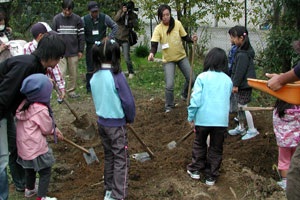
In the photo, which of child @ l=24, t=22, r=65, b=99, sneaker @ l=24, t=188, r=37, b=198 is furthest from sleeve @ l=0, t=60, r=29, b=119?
child @ l=24, t=22, r=65, b=99

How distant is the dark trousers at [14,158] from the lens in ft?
11.8

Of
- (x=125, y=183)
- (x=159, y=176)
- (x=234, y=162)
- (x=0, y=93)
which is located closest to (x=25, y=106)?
(x=0, y=93)

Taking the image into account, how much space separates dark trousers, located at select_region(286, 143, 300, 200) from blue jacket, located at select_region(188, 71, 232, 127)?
110 cm

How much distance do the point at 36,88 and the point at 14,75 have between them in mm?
216

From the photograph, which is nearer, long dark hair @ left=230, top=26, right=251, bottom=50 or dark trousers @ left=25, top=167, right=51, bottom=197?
dark trousers @ left=25, top=167, right=51, bottom=197

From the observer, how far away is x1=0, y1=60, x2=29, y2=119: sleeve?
10.4ft

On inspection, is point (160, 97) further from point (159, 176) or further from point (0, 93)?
point (0, 93)

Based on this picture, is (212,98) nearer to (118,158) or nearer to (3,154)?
(118,158)

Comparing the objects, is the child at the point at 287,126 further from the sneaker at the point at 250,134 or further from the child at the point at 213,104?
the sneaker at the point at 250,134

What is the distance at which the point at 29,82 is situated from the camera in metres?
3.17

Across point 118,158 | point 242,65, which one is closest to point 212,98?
point 118,158

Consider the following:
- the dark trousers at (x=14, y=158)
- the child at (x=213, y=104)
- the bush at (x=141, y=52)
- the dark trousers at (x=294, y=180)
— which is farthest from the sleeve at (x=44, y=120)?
the bush at (x=141, y=52)

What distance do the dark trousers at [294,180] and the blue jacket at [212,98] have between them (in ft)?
3.60

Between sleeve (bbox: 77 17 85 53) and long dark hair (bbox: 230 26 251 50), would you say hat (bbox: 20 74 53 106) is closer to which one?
long dark hair (bbox: 230 26 251 50)
